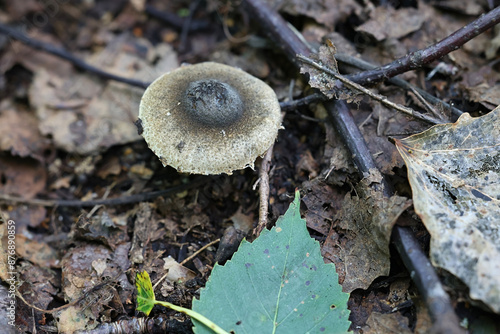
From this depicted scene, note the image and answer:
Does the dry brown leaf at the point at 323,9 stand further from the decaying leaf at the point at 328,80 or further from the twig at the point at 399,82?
the decaying leaf at the point at 328,80

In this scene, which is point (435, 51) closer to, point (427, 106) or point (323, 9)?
point (427, 106)

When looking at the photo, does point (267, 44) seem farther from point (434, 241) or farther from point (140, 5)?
point (434, 241)

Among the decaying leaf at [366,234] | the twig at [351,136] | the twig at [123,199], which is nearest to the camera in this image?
the twig at [351,136]

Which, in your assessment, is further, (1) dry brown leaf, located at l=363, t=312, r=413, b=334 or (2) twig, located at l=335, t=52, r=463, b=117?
(2) twig, located at l=335, t=52, r=463, b=117

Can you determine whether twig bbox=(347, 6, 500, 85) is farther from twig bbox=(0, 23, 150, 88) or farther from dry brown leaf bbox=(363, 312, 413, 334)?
twig bbox=(0, 23, 150, 88)

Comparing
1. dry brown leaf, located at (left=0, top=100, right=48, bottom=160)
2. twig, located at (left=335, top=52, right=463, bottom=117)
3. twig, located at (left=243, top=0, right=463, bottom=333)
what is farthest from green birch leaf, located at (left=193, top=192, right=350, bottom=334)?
dry brown leaf, located at (left=0, top=100, right=48, bottom=160)

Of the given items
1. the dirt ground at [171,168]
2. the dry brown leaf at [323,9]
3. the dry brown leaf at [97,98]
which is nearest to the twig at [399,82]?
the dirt ground at [171,168]
